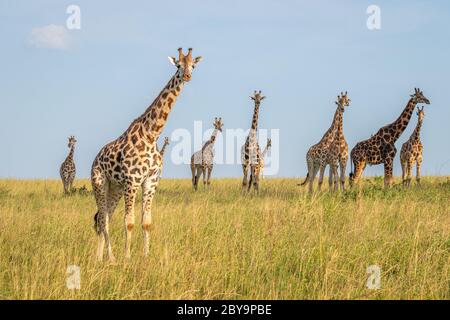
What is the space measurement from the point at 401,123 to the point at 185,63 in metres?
11.8

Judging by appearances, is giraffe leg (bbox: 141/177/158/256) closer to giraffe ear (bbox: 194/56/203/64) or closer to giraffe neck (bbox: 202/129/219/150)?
giraffe ear (bbox: 194/56/203/64)

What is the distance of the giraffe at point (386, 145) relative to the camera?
17906 millimetres

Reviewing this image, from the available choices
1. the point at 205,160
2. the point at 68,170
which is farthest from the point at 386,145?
the point at 68,170

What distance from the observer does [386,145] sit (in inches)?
711

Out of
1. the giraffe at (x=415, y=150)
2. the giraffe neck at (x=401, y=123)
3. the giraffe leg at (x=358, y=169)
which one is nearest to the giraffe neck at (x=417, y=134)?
the giraffe at (x=415, y=150)

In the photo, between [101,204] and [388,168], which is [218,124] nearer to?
[388,168]

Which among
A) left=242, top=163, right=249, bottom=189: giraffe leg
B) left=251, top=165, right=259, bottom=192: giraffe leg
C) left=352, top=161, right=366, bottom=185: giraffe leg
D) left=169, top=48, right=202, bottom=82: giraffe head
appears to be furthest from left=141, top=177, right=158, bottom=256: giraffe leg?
left=352, top=161, right=366, bottom=185: giraffe leg

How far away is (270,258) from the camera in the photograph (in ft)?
24.3

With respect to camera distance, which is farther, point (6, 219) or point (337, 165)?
point (337, 165)

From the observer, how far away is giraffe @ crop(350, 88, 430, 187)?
58.7 ft

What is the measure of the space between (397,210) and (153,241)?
5.22m

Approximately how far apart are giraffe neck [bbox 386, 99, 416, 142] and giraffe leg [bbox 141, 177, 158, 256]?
463 inches

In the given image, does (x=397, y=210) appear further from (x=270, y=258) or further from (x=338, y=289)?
(x=338, y=289)
